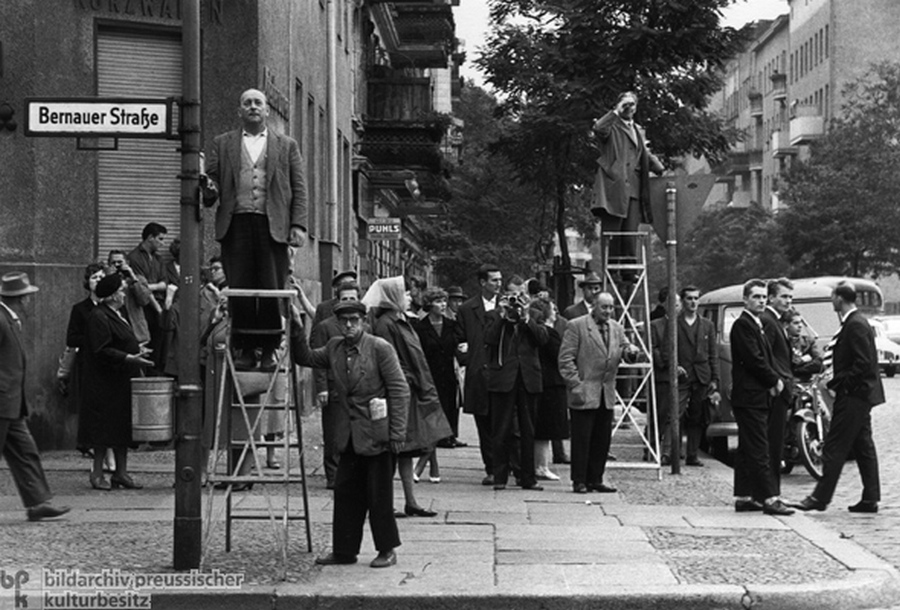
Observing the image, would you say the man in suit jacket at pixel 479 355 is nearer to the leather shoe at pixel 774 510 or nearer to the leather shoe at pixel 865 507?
the leather shoe at pixel 774 510

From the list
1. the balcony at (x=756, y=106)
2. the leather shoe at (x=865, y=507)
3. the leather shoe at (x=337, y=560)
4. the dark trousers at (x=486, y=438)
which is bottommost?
the leather shoe at (x=865, y=507)

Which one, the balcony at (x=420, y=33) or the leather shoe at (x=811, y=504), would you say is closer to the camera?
the leather shoe at (x=811, y=504)

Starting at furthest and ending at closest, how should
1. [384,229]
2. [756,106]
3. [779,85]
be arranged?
1. [756,106]
2. [779,85]
3. [384,229]

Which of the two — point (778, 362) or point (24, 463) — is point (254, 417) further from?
point (778, 362)

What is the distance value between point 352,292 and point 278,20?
10.0 metres

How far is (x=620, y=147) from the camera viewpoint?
728 inches

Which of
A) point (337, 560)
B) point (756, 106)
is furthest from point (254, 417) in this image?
point (756, 106)

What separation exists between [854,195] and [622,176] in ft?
184

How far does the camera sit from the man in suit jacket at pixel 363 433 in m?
11.1

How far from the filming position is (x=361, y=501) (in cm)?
1134

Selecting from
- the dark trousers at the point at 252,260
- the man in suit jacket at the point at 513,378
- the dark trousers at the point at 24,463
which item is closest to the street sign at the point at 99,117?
the dark trousers at the point at 252,260

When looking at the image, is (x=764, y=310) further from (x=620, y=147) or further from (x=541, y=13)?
(x=541, y=13)

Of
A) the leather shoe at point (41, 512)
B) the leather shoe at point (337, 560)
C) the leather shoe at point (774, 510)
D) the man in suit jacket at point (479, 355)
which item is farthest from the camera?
the man in suit jacket at point (479, 355)

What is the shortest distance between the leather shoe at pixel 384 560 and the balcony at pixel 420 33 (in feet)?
117
